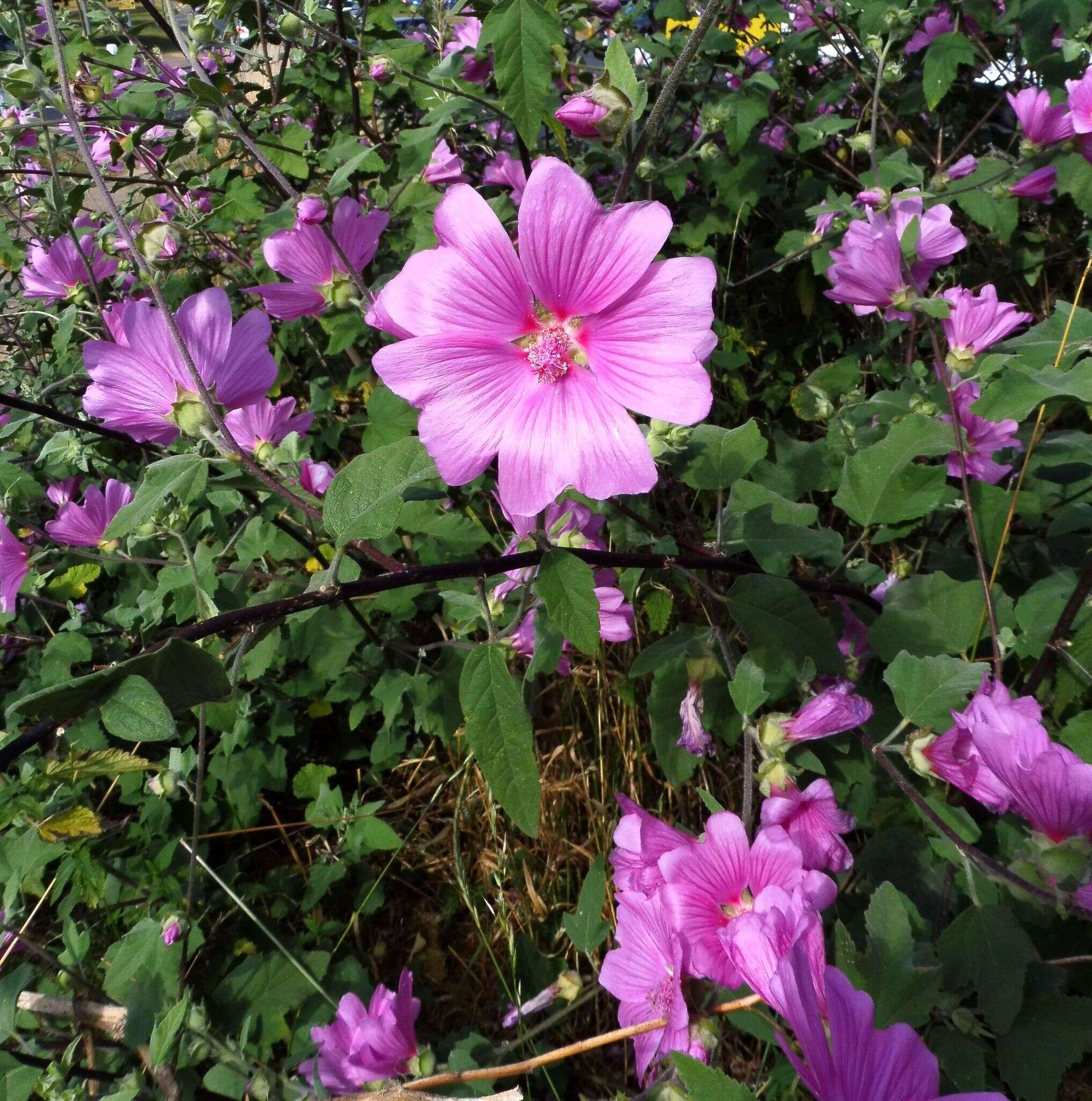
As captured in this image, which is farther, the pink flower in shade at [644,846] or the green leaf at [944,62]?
the green leaf at [944,62]

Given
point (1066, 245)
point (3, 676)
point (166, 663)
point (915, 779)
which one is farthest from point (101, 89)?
point (1066, 245)

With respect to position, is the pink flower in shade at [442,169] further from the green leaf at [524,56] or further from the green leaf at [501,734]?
the green leaf at [501,734]

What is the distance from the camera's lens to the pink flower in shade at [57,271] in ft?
7.20

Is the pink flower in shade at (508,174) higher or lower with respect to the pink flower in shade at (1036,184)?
lower

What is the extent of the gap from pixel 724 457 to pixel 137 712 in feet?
3.19

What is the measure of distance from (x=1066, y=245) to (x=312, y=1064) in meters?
3.12

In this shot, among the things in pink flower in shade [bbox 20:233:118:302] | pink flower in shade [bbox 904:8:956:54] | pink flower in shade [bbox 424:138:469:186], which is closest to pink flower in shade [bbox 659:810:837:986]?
pink flower in shade [bbox 424:138:469:186]

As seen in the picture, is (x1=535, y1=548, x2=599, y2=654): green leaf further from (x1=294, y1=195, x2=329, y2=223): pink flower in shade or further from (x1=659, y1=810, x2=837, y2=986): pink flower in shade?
(x1=294, y1=195, x2=329, y2=223): pink flower in shade

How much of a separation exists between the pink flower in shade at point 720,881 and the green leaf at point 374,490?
0.62m

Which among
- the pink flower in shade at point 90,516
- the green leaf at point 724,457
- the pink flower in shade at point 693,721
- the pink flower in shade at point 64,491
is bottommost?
the pink flower in shade at point 64,491

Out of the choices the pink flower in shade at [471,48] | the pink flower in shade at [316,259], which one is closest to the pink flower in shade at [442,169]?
the pink flower in shade at [471,48]

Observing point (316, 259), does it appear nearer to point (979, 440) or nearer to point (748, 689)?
point (748, 689)

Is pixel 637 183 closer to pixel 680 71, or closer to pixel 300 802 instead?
pixel 680 71

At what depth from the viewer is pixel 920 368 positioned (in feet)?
6.20
